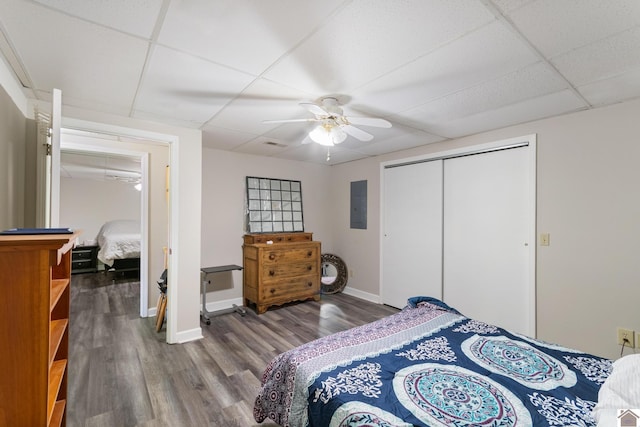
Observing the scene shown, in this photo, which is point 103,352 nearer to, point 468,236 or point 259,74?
point 259,74

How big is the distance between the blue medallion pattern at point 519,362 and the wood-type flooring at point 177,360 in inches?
53.0

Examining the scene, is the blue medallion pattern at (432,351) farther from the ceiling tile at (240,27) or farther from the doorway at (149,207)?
the doorway at (149,207)

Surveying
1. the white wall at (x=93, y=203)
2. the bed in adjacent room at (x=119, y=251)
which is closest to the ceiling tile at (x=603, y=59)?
the bed in adjacent room at (x=119, y=251)

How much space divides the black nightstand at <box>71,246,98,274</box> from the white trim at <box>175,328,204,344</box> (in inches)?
188

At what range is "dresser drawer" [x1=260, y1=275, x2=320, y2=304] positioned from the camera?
372 cm

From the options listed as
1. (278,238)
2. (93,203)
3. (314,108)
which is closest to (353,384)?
(314,108)

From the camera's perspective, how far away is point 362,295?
443 cm

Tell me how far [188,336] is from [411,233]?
2.92 meters

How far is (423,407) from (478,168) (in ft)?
9.01

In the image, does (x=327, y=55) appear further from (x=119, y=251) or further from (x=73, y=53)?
(x=119, y=251)

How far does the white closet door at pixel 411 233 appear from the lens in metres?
3.54

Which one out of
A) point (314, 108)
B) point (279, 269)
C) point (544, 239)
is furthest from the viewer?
point (279, 269)

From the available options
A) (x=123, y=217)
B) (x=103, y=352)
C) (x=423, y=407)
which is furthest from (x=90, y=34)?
(x=123, y=217)

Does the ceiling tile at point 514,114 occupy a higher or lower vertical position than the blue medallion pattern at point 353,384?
higher
